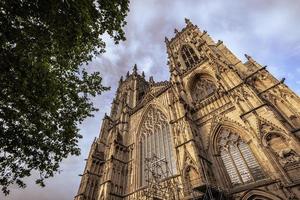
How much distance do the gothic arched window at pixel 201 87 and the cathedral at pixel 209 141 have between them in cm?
10

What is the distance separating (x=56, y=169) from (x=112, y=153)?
9.85m

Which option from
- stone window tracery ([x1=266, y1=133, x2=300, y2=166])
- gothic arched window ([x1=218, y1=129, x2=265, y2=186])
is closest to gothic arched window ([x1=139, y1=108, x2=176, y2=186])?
gothic arched window ([x1=218, y1=129, x2=265, y2=186])

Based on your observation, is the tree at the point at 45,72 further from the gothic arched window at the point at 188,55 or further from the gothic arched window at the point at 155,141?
the gothic arched window at the point at 188,55

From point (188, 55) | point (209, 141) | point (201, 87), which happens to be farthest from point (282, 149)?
point (188, 55)

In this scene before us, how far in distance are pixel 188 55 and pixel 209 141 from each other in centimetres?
1405

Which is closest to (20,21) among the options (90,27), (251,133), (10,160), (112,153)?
(90,27)

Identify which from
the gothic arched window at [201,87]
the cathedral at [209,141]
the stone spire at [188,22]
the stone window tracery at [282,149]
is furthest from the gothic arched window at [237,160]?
the stone spire at [188,22]

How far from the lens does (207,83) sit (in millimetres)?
18141

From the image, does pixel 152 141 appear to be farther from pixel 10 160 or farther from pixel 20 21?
pixel 20 21

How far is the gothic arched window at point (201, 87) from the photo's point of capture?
1750cm

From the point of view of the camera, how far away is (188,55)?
79.0ft

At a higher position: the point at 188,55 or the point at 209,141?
the point at 188,55

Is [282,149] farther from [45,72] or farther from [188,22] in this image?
[188,22]

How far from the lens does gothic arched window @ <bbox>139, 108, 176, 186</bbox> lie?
15973mm
